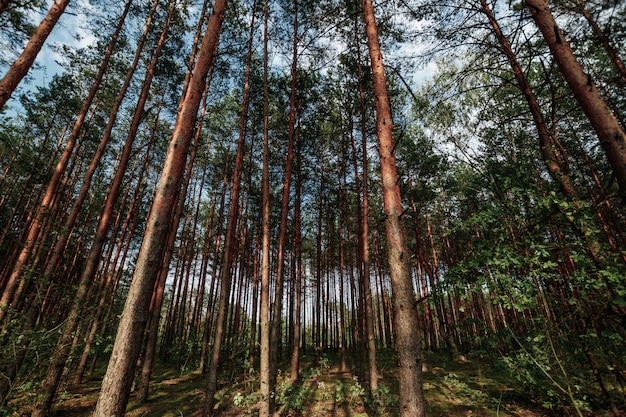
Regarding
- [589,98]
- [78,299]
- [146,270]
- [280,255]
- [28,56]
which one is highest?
[28,56]

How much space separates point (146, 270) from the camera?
307 centimetres

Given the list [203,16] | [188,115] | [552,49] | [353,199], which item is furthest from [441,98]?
[353,199]

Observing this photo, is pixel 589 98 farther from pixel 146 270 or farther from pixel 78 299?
pixel 78 299

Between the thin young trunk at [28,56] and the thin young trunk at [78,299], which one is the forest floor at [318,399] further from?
the thin young trunk at [28,56]

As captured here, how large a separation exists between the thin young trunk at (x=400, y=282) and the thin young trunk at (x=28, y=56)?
7022 mm

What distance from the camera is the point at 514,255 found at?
153 inches

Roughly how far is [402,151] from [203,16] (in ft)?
40.4

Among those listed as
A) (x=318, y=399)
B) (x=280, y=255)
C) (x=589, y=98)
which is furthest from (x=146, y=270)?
(x=318, y=399)

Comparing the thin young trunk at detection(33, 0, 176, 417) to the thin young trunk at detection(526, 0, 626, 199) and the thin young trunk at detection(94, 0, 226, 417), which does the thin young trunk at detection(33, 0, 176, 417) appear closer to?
the thin young trunk at detection(94, 0, 226, 417)

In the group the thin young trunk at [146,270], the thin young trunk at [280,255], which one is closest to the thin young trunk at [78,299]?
the thin young trunk at [146,270]

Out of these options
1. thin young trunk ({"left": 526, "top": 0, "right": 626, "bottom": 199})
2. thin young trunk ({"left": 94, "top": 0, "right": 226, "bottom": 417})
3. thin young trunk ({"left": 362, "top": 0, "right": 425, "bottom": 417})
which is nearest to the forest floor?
thin young trunk ({"left": 362, "top": 0, "right": 425, "bottom": 417})

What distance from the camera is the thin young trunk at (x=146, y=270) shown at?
266cm

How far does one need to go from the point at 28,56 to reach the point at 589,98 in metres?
10.1

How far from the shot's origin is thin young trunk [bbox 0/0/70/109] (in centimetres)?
483
